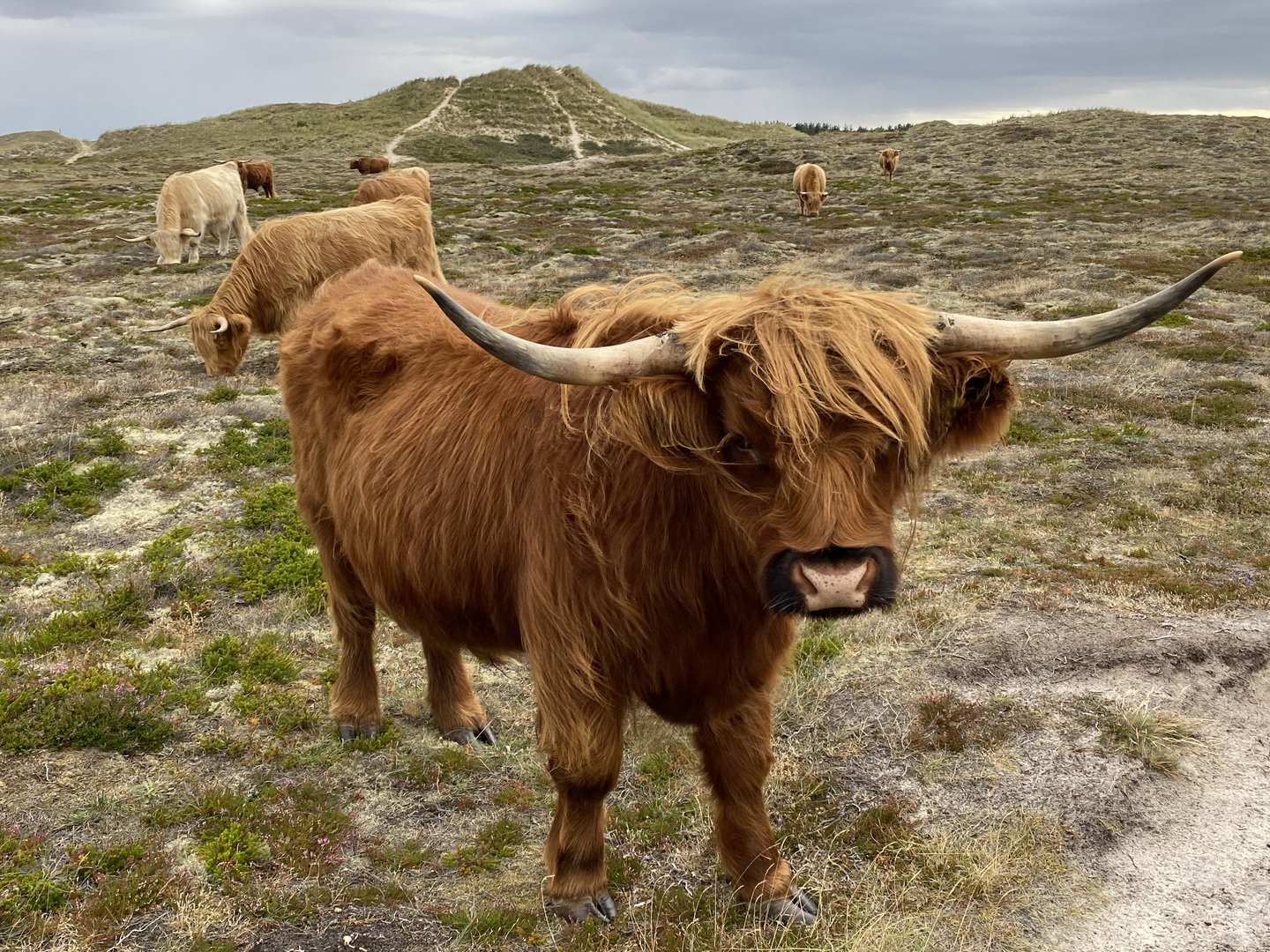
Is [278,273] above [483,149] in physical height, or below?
below

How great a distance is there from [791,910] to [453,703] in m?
2.09

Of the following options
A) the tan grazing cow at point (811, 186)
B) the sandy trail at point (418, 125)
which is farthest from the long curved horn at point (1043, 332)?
the sandy trail at point (418, 125)

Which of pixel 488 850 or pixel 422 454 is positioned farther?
pixel 488 850

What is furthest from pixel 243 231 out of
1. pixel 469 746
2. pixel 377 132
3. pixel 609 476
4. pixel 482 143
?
pixel 377 132

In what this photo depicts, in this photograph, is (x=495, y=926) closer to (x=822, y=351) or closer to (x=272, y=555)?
(x=822, y=351)

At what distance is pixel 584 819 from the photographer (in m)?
3.23

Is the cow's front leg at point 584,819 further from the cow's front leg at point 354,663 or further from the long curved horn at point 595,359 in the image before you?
the cow's front leg at point 354,663

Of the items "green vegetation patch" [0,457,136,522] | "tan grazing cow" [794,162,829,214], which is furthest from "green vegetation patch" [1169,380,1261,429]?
"tan grazing cow" [794,162,829,214]

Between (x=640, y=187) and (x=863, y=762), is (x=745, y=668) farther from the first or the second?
(x=640, y=187)

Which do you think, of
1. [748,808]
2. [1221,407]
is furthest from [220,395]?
[1221,407]

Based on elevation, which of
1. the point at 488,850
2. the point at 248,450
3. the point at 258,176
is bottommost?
the point at 488,850

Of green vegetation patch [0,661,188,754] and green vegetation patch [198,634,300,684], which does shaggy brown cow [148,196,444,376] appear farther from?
green vegetation patch [0,661,188,754]

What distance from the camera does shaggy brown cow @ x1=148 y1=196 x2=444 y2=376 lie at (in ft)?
36.3

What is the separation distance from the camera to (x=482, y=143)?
6456cm
